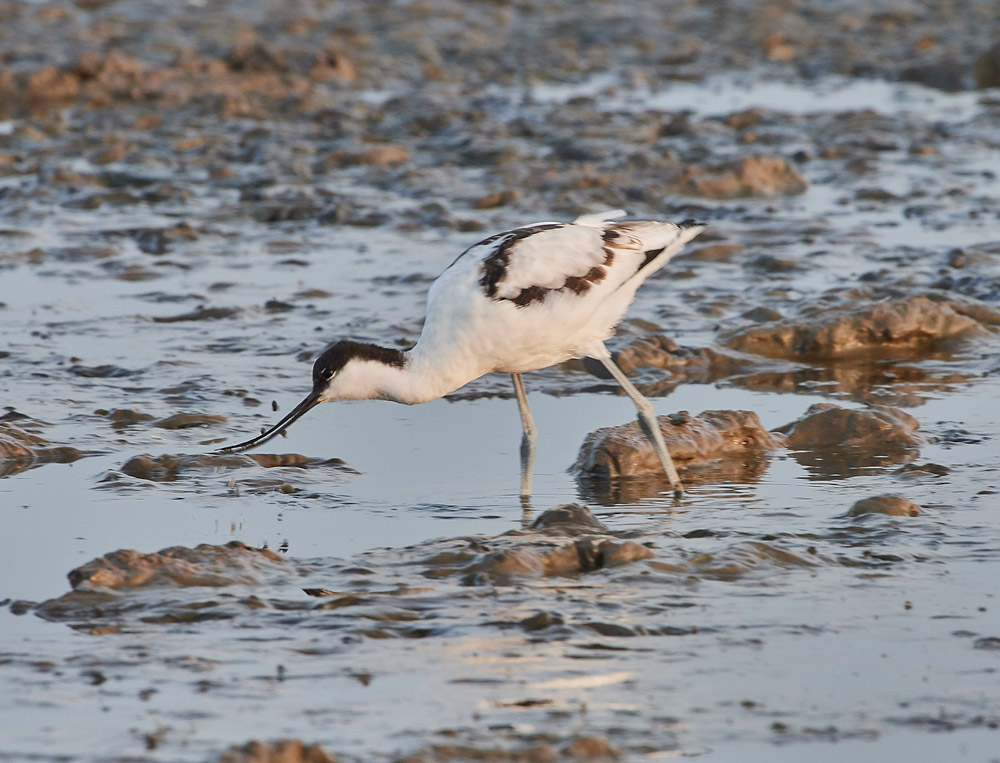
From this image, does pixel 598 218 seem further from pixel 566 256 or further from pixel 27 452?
pixel 27 452

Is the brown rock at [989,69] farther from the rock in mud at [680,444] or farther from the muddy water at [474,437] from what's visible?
the rock in mud at [680,444]

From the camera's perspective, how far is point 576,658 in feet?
12.3

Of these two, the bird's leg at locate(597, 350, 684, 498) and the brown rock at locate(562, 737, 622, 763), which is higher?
the bird's leg at locate(597, 350, 684, 498)

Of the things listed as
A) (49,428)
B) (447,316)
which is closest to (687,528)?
(447,316)

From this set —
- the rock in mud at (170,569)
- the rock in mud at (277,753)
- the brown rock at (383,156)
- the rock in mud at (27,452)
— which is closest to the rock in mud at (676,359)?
the rock in mud at (27,452)

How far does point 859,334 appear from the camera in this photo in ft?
23.3

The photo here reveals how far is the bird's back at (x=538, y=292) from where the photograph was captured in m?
5.28

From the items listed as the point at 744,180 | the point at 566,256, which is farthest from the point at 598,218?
the point at 744,180

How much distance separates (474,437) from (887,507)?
1.89 metres

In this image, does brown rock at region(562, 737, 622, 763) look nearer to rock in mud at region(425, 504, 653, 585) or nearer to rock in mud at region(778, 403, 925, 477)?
rock in mud at region(425, 504, 653, 585)

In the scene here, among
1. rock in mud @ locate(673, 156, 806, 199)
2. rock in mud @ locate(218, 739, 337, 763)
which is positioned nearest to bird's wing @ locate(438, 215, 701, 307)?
rock in mud @ locate(218, 739, 337, 763)

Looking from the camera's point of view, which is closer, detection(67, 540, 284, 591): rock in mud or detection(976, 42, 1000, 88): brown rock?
detection(67, 540, 284, 591): rock in mud

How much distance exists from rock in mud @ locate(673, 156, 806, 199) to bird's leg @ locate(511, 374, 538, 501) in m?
4.58

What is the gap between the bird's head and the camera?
5230mm
